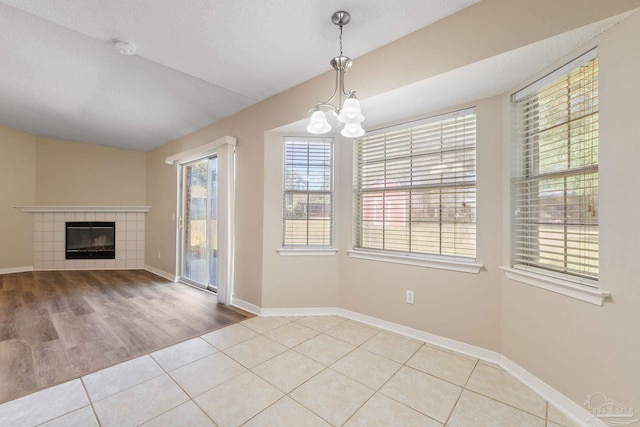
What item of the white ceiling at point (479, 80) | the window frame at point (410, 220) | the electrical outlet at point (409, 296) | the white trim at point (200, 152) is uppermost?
the white ceiling at point (479, 80)

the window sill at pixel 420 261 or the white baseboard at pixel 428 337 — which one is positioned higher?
the window sill at pixel 420 261

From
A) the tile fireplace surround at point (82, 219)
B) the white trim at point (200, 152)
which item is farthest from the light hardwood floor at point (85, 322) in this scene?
the white trim at point (200, 152)

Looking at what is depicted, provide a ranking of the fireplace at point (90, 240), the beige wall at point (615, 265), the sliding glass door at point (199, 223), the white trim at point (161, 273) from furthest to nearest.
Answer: the fireplace at point (90, 240) < the white trim at point (161, 273) < the sliding glass door at point (199, 223) < the beige wall at point (615, 265)

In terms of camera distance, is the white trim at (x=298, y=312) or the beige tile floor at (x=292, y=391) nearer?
the beige tile floor at (x=292, y=391)

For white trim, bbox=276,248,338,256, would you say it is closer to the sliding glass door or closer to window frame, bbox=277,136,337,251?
window frame, bbox=277,136,337,251

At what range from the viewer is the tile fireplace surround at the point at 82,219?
5.05 m

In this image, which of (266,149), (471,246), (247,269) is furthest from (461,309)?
(266,149)

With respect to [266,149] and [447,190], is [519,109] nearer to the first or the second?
Result: [447,190]

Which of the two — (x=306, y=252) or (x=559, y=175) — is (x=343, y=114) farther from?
(x=306, y=252)

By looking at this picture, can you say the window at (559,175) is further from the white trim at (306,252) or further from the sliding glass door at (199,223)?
the sliding glass door at (199,223)

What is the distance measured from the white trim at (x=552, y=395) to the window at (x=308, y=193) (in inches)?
74.8

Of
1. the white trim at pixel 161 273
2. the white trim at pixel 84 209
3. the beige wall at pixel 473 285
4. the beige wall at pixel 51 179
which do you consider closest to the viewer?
the beige wall at pixel 473 285

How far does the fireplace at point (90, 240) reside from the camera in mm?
5262

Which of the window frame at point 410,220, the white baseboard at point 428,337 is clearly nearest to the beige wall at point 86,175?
the window frame at point 410,220
